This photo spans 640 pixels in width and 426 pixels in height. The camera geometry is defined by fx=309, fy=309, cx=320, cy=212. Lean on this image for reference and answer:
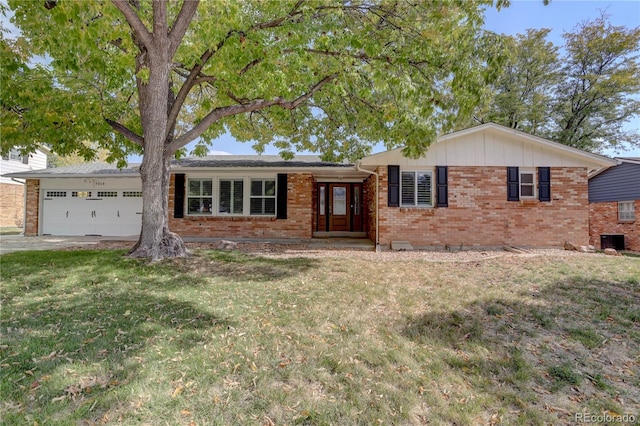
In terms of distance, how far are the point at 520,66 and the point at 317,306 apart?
2328cm

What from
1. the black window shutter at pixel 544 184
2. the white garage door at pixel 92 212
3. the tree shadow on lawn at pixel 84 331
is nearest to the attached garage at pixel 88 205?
the white garage door at pixel 92 212

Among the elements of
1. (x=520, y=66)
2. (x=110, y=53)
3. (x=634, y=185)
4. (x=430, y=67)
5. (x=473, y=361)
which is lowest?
(x=473, y=361)

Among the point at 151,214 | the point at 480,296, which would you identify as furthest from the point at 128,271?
the point at 480,296

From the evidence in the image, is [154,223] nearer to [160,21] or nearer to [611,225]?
[160,21]

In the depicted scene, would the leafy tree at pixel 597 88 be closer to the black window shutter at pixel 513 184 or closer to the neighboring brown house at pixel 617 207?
the neighboring brown house at pixel 617 207

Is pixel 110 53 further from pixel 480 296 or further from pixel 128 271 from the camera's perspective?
pixel 480 296

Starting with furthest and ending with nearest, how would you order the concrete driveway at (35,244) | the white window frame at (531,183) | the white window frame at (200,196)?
1. the white window frame at (200,196)
2. the white window frame at (531,183)
3. the concrete driveway at (35,244)

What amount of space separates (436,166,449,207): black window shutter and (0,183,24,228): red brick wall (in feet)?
78.4

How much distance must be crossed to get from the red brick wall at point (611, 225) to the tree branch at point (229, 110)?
1608cm

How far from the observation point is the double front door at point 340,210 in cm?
1396

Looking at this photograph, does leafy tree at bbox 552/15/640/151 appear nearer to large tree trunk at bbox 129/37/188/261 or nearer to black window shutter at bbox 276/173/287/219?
black window shutter at bbox 276/173/287/219

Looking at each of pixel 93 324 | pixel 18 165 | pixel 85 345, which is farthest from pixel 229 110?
pixel 18 165

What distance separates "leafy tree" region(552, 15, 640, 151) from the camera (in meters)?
17.4

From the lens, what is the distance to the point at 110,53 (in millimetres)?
7441
